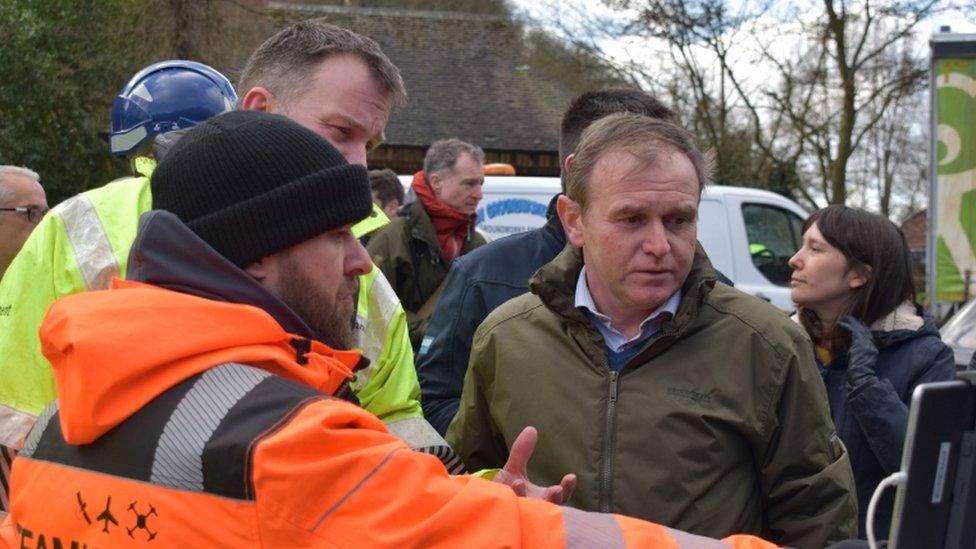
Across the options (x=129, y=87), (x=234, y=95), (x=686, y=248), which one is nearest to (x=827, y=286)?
(x=686, y=248)

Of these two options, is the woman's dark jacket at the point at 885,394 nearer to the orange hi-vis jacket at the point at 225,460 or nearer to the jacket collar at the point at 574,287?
the jacket collar at the point at 574,287

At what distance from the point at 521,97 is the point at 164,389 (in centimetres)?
3071

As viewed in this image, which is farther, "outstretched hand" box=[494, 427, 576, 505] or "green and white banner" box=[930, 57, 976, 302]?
"green and white banner" box=[930, 57, 976, 302]

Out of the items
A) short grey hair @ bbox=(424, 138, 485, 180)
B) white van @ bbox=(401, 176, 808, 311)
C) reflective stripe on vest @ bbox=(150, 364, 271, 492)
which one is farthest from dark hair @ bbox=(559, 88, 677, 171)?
white van @ bbox=(401, 176, 808, 311)

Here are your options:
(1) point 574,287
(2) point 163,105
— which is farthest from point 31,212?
(1) point 574,287

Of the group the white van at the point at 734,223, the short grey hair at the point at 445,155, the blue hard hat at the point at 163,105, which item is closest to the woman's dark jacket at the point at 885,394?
the blue hard hat at the point at 163,105

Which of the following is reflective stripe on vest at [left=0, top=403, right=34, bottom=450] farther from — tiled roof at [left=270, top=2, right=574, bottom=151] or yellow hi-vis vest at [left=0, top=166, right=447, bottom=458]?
tiled roof at [left=270, top=2, right=574, bottom=151]

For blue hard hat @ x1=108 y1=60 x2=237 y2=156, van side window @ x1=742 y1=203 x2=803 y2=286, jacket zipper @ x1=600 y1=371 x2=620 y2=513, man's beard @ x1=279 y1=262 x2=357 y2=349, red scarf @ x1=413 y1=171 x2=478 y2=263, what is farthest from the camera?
van side window @ x1=742 y1=203 x2=803 y2=286

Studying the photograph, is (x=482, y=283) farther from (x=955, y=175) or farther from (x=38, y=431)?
(x=955, y=175)

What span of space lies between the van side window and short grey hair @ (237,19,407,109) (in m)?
9.55

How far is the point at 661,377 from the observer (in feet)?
8.94

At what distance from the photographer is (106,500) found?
1.74 metres

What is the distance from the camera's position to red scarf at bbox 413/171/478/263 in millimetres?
7293

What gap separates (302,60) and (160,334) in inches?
59.7
